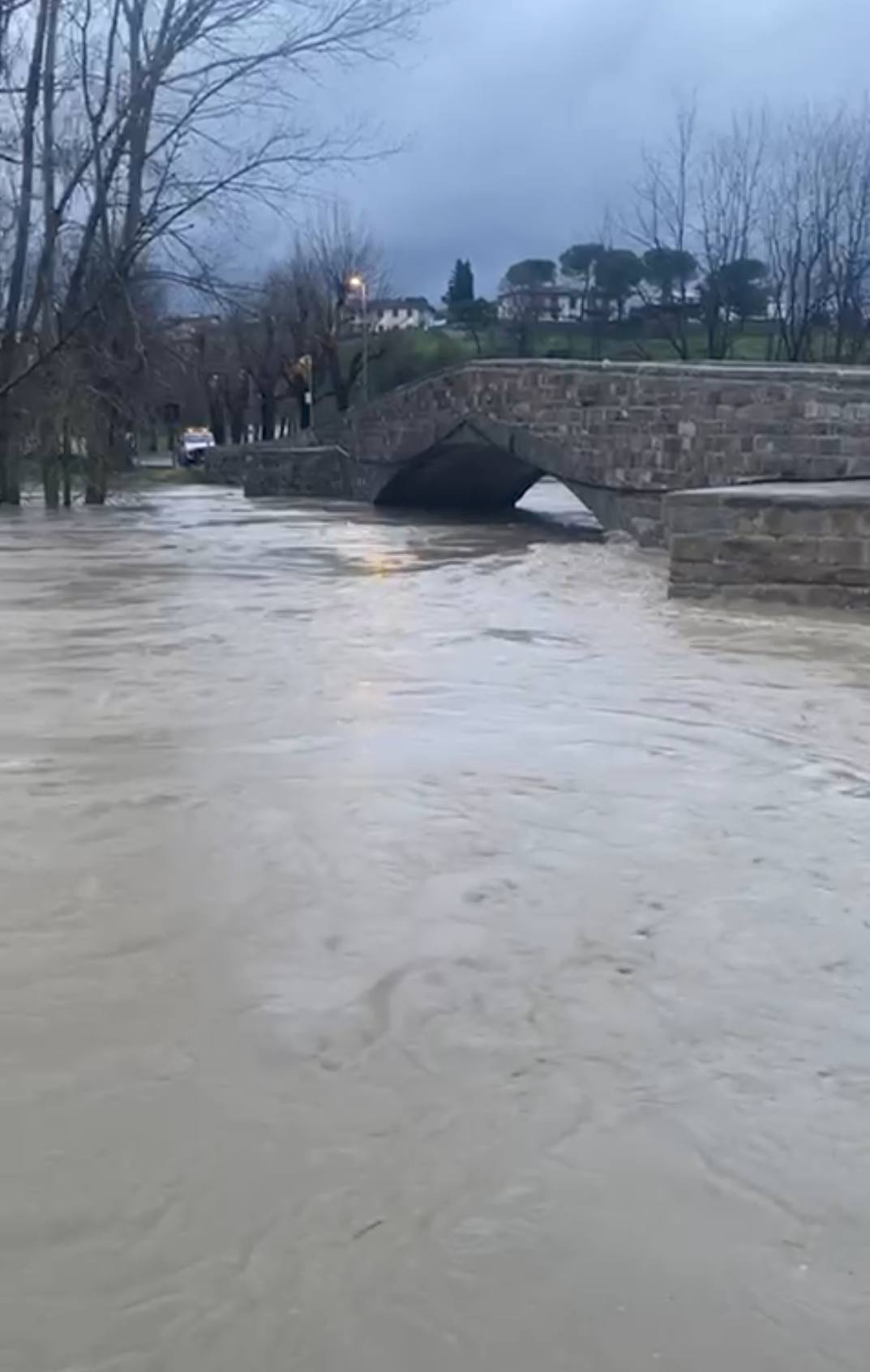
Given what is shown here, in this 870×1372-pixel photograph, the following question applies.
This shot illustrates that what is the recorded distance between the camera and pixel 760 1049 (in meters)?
2.88

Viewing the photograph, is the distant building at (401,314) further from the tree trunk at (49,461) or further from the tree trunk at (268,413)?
the tree trunk at (49,461)

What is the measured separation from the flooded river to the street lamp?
33023 mm

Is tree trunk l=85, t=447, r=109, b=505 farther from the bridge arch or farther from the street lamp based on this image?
the street lamp

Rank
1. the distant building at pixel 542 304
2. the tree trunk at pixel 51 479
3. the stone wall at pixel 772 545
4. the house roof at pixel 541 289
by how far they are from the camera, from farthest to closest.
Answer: the house roof at pixel 541 289
the distant building at pixel 542 304
the tree trunk at pixel 51 479
the stone wall at pixel 772 545

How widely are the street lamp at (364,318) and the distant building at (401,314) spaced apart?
1516 millimetres

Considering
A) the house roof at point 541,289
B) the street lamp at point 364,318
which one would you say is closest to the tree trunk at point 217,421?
the street lamp at point 364,318

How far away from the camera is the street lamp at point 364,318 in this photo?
38.7m

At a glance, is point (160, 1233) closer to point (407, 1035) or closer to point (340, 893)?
point (407, 1035)

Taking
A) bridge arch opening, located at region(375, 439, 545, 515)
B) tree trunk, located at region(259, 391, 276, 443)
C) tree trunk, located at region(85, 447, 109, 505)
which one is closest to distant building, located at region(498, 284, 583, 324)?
tree trunk, located at region(259, 391, 276, 443)

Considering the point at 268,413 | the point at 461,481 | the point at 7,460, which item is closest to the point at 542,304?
the point at 268,413

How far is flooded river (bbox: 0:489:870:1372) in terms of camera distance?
2.08 meters

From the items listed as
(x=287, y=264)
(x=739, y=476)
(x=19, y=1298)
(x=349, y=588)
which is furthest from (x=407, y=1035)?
(x=287, y=264)

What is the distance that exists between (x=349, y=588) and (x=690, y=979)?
828 centimetres

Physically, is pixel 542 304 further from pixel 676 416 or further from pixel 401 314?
pixel 676 416
